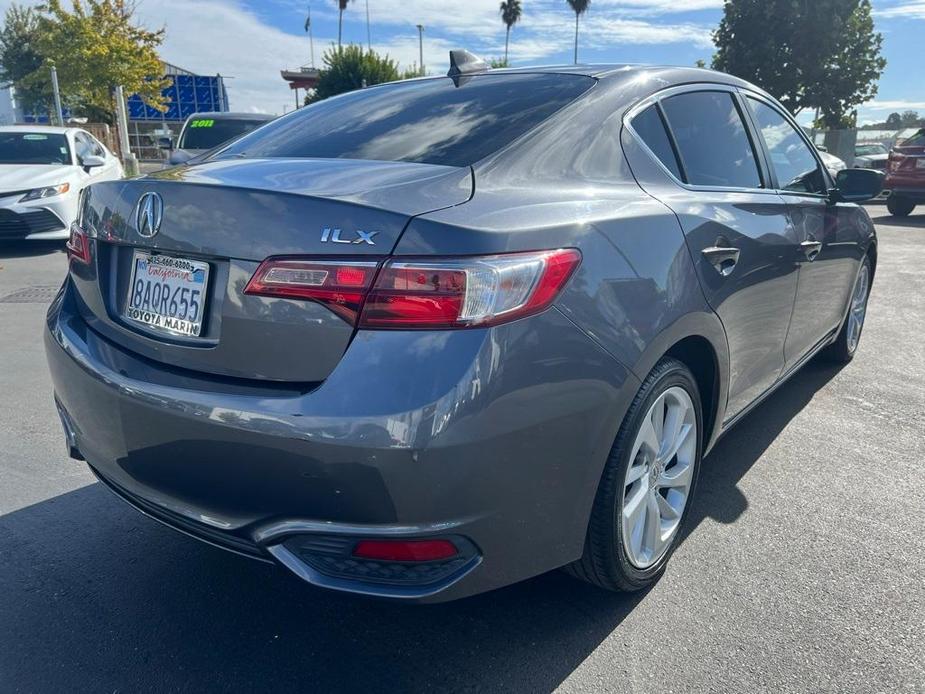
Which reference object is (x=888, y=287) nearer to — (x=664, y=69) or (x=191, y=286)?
(x=664, y=69)

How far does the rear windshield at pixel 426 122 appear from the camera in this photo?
2.36 metres

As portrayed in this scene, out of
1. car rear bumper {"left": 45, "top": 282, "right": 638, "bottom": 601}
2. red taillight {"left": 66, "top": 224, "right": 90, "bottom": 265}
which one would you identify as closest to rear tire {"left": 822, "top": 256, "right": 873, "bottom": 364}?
car rear bumper {"left": 45, "top": 282, "right": 638, "bottom": 601}

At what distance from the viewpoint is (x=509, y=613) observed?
245 cm

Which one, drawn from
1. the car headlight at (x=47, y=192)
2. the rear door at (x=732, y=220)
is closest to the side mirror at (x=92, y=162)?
the car headlight at (x=47, y=192)

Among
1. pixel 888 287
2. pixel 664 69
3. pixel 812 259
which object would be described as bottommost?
pixel 888 287

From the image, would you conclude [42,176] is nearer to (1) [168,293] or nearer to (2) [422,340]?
(1) [168,293]

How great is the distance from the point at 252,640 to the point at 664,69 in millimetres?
2455

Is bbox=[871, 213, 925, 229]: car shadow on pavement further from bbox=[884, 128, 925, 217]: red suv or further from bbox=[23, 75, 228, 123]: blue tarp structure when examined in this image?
bbox=[23, 75, 228, 123]: blue tarp structure

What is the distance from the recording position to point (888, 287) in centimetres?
805

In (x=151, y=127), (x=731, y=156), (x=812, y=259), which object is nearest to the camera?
(x=731, y=156)

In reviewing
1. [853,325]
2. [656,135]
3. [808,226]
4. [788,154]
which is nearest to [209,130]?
[853,325]

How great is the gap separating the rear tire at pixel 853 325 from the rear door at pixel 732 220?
164 cm

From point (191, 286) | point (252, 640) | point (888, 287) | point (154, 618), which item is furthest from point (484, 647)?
point (888, 287)

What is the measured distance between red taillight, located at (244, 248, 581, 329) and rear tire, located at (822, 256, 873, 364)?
367 centimetres
